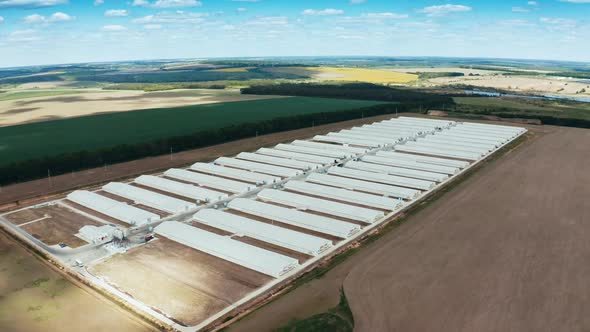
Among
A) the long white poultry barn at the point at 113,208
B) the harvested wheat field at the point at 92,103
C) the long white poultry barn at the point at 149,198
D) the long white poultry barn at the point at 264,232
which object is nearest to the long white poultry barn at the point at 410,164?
the long white poultry barn at the point at 264,232

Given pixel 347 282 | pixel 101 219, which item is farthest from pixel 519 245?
pixel 101 219

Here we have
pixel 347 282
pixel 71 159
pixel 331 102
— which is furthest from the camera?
pixel 331 102

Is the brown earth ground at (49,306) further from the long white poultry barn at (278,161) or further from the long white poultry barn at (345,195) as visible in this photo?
the long white poultry barn at (278,161)

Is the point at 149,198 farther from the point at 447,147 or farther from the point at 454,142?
the point at 454,142

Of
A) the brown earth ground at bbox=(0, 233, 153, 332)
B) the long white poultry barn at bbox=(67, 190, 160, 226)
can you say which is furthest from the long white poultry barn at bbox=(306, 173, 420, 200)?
the brown earth ground at bbox=(0, 233, 153, 332)

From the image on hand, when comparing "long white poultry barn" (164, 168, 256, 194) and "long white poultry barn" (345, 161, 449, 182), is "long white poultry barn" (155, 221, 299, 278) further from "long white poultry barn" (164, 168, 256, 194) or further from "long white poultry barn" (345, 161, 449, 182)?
"long white poultry barn" (345, 161, 449, 182)

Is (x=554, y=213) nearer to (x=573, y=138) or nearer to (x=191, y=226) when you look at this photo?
(x=191, y=226)
